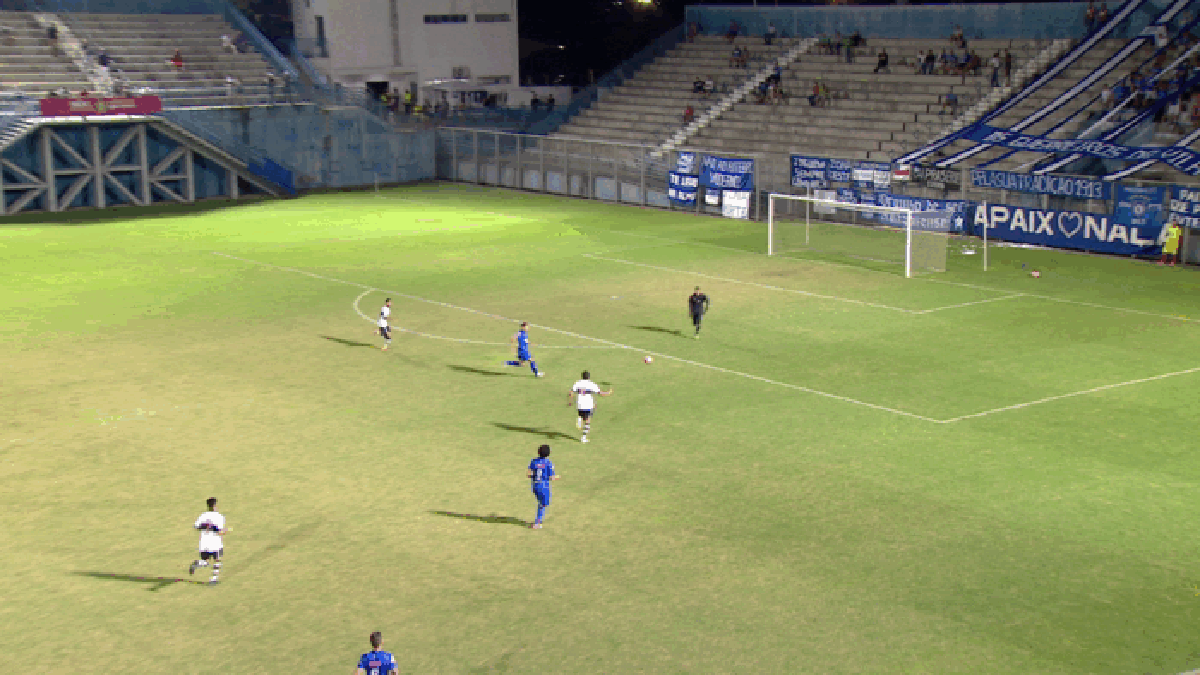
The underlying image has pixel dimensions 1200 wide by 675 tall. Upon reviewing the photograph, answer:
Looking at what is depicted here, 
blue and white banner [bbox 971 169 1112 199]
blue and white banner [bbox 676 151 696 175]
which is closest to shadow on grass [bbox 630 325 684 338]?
blue and white banner [bbox 971 169 1112 199]

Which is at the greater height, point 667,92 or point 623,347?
point 667,92

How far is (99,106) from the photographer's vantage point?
56.5m

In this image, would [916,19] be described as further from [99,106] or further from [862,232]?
[99,106]

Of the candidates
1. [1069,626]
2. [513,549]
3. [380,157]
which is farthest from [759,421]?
[380,157]

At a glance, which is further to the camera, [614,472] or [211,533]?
[614,472]

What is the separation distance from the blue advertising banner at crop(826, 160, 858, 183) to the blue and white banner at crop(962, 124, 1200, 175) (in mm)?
4615

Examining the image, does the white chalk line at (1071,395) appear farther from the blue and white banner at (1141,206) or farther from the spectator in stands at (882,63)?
the spectator in stands at (882,63)

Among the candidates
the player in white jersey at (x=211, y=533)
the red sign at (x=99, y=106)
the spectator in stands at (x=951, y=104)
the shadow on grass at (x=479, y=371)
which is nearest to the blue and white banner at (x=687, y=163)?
the spectator in stands at (x=951, y=104)

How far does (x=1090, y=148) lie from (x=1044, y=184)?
2.06 meters

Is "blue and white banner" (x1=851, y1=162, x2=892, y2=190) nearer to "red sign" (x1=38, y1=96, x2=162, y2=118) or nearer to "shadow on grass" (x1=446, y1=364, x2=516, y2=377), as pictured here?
"shadow on grass" (x1=446, y1=364, x2=516, y2=377)

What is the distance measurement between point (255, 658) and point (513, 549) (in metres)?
4.57

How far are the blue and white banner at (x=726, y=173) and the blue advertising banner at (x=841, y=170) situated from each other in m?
3.48

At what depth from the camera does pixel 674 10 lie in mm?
88000

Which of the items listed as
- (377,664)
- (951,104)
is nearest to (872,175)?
(951,104)
